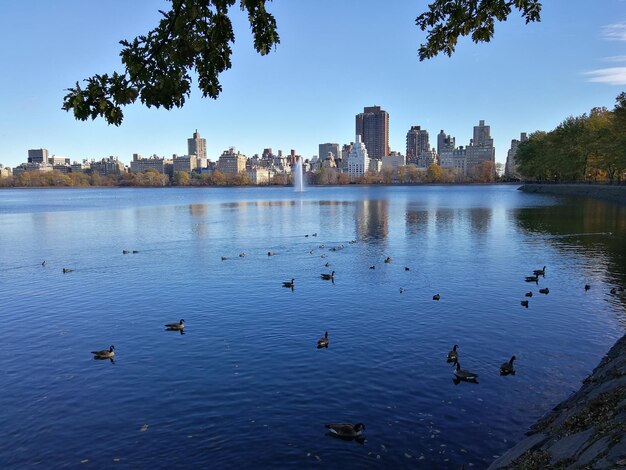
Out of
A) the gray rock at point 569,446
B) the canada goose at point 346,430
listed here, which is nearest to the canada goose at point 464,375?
the canada goose at point 346,430

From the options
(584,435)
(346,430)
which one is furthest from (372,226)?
(584,435)

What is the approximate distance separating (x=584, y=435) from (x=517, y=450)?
2.61 metres

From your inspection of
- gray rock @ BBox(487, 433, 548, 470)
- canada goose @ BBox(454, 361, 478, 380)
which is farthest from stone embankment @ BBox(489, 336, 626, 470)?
canada goose @ BBox(454, 361, 478, 380)

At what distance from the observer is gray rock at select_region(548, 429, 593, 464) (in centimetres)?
1073

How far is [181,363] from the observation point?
2170 centimetres

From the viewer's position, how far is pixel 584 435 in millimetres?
11211

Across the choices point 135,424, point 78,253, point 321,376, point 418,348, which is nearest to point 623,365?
point 418,348

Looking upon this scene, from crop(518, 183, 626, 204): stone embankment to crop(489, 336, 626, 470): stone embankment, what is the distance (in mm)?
96517

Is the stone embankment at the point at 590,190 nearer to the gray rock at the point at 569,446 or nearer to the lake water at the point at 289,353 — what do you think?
the lake water at the point at 289,353

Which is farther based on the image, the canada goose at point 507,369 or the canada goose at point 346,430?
the canada goose at point 507,369

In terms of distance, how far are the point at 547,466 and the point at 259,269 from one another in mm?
33479

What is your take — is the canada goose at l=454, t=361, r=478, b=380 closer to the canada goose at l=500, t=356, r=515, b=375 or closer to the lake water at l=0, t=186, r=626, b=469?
the lake water at l=0, t=186, r=626, b=469

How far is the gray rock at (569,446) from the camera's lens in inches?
422

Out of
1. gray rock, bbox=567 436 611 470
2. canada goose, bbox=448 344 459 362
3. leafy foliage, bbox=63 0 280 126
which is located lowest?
canada goose, bbox=448 344 459 362
